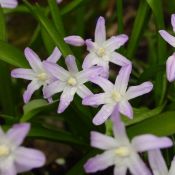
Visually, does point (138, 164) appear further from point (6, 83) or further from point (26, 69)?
point (6, 83)

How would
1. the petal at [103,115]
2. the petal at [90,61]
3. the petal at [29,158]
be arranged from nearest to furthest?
the petal at [29,158]
the petal at [103,115]
the petal at [90,61]

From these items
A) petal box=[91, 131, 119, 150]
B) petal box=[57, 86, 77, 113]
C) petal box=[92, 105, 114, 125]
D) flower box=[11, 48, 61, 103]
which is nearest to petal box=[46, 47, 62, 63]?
flower box=[11, 48, 61, 103]

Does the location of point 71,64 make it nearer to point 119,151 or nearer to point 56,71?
point 56,71

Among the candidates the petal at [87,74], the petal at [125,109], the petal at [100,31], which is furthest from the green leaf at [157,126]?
the petal at [100,31]

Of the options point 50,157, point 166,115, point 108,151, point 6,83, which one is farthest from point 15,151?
point 50,157

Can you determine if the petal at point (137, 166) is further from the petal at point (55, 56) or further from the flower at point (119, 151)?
the petal at point (55, 56)

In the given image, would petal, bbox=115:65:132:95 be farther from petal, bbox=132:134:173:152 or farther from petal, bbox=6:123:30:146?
petal, bbox=6:123:30:146

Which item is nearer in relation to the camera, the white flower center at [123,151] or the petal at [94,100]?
the white flower center at [123,151]

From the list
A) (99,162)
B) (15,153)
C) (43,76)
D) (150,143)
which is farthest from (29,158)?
(43,76)
